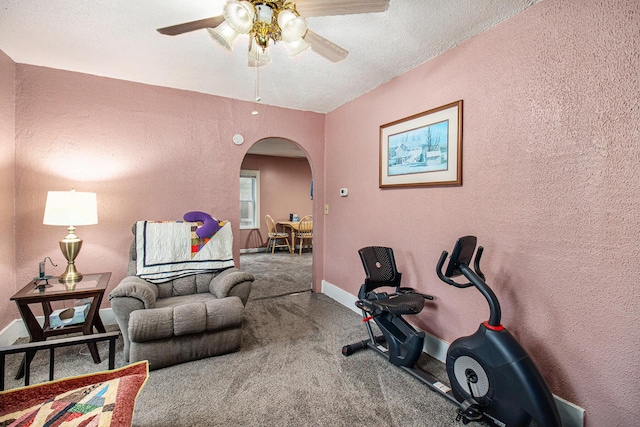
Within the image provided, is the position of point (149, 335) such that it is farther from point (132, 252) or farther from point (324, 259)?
point (324, 259)

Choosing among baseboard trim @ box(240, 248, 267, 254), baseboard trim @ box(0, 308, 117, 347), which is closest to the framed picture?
baseboard trim @ box(0, 308, 117, 347)

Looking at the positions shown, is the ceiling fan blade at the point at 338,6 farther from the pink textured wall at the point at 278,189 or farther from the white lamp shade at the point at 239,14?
the pink textured wall at the point at 278,189

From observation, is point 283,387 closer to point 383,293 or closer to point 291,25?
point 383,293

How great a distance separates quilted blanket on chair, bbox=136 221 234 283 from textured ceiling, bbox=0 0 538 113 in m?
1.38

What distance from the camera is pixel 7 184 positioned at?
2.44 meters

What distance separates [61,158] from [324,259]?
288 centimetres

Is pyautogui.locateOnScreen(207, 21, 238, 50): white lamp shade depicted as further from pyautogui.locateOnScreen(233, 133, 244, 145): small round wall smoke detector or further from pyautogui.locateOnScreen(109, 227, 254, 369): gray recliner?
pyautogui.locateOnScreen(233, 133, 244, 145): small round wall smoke detector

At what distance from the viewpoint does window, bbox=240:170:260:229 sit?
280 inches

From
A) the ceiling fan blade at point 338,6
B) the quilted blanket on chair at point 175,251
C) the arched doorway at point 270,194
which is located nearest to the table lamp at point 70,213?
the quilted blanket on chair at point 175,251

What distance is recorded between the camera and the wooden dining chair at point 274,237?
6.93 meters

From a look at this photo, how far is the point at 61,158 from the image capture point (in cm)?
267

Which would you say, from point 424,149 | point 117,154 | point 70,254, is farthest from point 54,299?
point 424,149

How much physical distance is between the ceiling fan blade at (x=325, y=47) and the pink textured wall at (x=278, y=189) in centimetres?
545

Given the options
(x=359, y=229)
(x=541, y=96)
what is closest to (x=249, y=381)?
(x=359, y=229)
